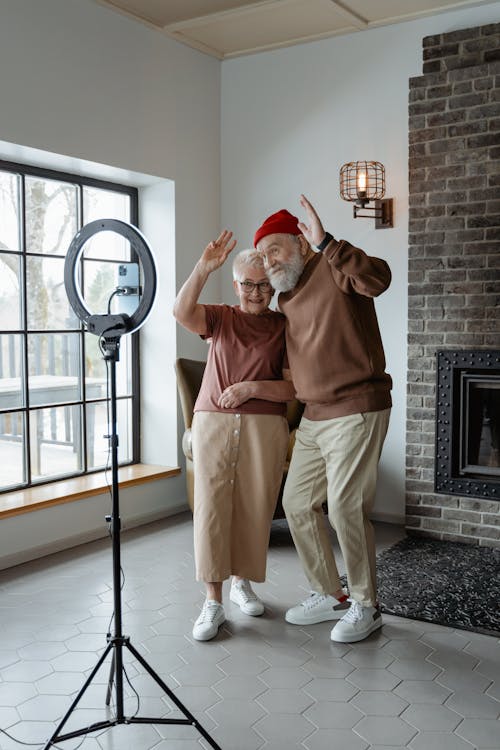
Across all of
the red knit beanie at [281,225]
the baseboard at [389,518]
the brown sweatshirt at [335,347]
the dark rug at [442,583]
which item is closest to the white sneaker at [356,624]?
the dark rug at [442,583]

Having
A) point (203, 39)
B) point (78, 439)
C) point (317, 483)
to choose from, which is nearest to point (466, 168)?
point (203, 39)

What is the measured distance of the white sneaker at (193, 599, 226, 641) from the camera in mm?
3037

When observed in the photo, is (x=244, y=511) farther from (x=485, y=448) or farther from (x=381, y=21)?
(x=381, y=21)

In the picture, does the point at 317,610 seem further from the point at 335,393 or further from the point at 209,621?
the point at 335,393

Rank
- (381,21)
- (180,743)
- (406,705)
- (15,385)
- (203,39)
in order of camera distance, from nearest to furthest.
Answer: (180,743)
(406,705)
(15,385)
(381,21)
(203,39)

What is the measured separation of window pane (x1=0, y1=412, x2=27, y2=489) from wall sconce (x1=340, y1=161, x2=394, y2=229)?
2.28 metres

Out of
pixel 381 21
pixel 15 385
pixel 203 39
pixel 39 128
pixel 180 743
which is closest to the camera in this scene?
pixel 180 743

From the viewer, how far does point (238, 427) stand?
307cm

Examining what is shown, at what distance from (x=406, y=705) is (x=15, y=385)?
8.86ft

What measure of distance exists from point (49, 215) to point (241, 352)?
6.45 ft

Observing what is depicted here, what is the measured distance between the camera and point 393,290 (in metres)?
4.74

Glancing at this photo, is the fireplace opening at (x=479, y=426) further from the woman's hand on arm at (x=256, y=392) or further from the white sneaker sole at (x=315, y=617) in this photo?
the woman's hand on arm at (x=256, y=392)

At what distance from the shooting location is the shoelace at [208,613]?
309cm

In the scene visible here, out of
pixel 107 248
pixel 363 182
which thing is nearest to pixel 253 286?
pixel 363 182
